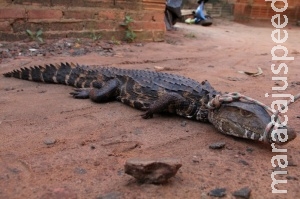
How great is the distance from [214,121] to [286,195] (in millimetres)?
1149

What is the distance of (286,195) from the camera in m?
Answer: 2.10

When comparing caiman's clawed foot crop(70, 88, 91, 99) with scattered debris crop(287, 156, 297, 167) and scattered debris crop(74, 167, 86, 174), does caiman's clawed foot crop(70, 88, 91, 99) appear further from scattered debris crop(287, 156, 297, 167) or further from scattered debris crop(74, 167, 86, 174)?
scattered debris crop(287, 156, 297, 167)

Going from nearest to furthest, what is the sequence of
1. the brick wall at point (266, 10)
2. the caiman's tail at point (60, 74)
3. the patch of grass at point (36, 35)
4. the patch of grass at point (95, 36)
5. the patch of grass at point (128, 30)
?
1. the caiman's tail at point (60, 74)
2. the patch of grass at point (36, 35)
3. the patch of grass at point (95, 36)
4. the patch of grass at point (128, 30)
5. the brick wall at point (266, 10)

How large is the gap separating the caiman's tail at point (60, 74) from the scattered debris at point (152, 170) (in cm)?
256

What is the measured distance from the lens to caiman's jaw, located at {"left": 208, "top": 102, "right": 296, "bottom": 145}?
8.66 feet

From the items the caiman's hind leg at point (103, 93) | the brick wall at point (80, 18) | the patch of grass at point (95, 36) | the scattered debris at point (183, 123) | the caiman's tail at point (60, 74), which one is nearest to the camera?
the scattered debris at point (183, 123)

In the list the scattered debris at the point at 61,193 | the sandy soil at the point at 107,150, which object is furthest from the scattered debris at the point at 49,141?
the scattered debris at the point at 61,193

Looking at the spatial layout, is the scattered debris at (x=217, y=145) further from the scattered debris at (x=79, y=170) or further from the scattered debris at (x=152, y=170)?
the scattered debris at (x=79, y=170)

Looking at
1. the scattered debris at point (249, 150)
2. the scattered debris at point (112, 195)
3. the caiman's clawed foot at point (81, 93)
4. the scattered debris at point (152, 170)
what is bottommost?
the scattered debris at point (112, 195)

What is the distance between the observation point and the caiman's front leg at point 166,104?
3.43m

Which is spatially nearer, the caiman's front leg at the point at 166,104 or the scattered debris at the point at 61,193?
the scattered debris at the point at 61,193

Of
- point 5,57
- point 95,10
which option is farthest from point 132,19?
point 5,57

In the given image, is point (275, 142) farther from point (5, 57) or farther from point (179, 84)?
point (5, 57)

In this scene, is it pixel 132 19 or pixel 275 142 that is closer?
pixel 275 142
